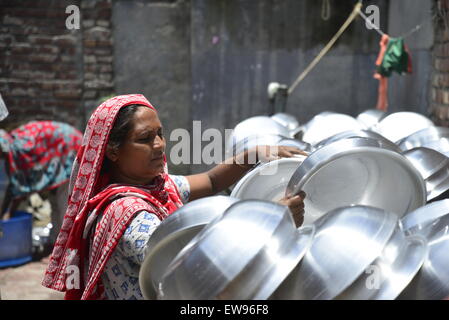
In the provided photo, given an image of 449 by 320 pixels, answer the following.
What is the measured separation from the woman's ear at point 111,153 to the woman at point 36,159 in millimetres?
3439

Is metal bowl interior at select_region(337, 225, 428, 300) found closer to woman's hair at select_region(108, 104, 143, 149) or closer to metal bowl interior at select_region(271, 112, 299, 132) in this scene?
woman's hair at select_region(108, 104, 143, 149)

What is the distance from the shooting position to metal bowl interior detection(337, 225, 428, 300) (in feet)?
3.69

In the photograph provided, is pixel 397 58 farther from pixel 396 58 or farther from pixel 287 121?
pixel 287 121

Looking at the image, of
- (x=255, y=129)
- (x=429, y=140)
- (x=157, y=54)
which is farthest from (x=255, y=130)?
(x=157, y=54)

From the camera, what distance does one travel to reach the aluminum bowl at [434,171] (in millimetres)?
1768

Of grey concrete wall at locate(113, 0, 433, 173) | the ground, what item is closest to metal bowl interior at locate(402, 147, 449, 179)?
the ground

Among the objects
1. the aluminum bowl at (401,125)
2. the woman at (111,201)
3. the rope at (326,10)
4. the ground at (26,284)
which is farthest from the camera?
the rope at (326,10)

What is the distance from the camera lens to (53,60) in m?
5.93

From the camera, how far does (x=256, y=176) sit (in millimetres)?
1862

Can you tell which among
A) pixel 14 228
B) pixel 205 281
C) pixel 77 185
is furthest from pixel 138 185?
pixel 14 228

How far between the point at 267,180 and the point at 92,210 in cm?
55

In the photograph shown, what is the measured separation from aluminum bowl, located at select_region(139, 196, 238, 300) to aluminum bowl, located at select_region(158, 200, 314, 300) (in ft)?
0.26

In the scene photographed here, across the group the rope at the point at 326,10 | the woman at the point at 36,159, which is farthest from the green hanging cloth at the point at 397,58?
the woman at the point at 36,159

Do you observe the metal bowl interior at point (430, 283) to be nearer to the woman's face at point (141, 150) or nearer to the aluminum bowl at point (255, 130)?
the woman's face at point (141, 150)
